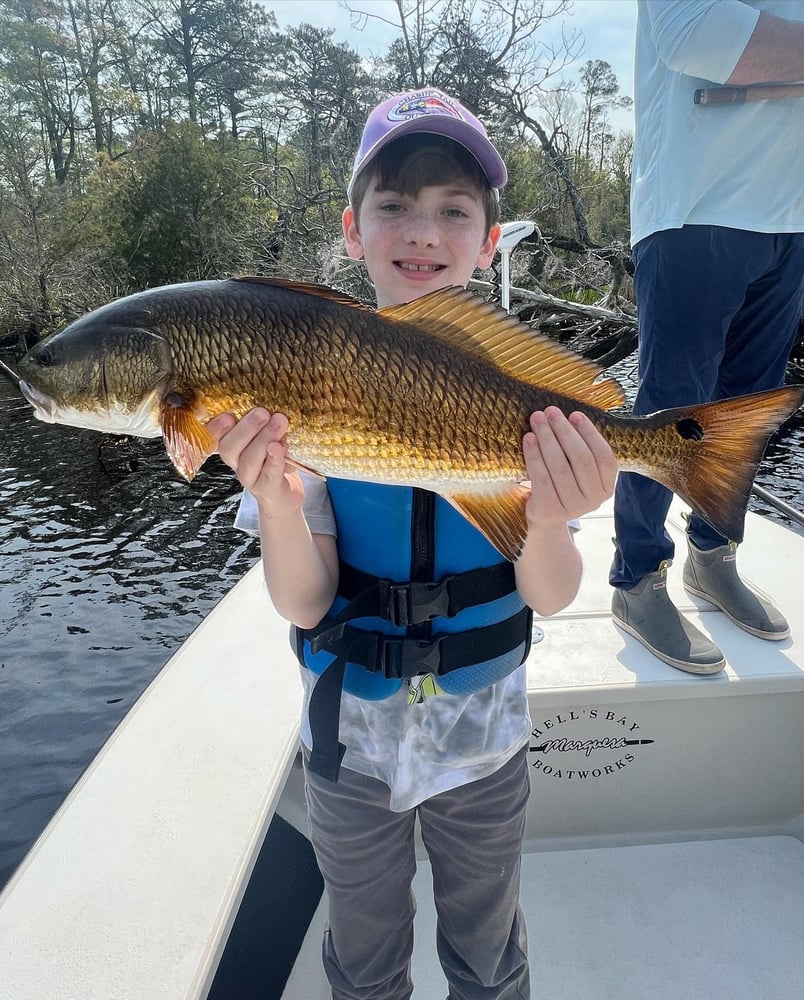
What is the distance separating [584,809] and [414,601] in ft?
5.01

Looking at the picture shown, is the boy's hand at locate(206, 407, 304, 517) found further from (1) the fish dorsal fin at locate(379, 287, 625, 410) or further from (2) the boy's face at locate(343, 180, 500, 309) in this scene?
(2) the boy's face at locate(343, 180, 500, 309)

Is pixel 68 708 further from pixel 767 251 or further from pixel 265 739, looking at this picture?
pixel 767 251

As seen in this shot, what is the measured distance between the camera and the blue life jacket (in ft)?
5.52

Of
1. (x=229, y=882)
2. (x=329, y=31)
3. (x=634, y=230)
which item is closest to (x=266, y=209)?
(x=329, y=31)

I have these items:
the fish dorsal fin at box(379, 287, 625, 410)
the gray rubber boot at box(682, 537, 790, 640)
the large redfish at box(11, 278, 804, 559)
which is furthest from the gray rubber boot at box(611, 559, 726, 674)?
the fish dorsal fin at box(379, 287, 625, 410)

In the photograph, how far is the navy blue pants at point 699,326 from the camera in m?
2.36

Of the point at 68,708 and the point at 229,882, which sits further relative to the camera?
the point at 68,708

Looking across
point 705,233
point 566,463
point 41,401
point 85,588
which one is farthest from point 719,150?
point 85,588

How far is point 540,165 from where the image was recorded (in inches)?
882

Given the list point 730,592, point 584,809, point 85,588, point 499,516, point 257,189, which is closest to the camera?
point 499,516

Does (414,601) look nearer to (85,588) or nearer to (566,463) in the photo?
(566,463)

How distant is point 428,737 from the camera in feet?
5.57

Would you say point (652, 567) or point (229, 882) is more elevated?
point (652, 567)

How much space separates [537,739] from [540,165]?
2394 centimetres
